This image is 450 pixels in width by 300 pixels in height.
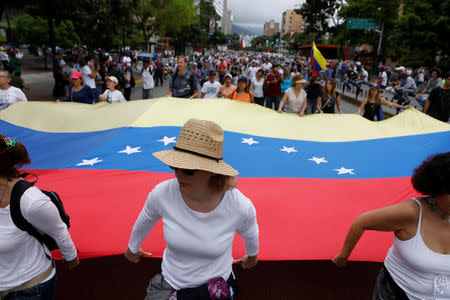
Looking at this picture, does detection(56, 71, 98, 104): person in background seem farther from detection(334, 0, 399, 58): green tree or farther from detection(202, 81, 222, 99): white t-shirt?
detection(334, 0, 399, 58): green tree

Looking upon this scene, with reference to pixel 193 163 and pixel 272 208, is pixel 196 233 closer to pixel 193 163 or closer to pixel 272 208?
pixel 193 163

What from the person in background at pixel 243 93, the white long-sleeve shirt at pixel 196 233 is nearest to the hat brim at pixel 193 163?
the white long-sleeve shirt at pixel 196 233

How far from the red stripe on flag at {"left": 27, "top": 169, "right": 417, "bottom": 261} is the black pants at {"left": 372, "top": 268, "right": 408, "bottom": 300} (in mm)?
562

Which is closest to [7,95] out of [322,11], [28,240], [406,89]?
[28,240]

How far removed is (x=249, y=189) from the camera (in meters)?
3.53

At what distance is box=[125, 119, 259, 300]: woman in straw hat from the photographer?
1660mm

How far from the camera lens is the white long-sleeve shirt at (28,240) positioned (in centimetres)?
181

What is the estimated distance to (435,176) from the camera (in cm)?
166

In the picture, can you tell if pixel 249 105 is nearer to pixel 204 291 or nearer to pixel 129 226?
pixel 129 226

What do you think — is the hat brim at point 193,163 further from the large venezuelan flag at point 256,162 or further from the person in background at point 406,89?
the person in background at point 406,89

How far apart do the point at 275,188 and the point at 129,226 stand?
1.61 meters

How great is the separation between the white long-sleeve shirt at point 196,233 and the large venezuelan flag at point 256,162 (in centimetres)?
81

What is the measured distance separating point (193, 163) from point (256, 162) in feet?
8.95

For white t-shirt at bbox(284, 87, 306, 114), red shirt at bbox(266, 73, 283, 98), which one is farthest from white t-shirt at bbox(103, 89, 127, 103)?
red shirt at bbox(266, 73, 283, 98)
